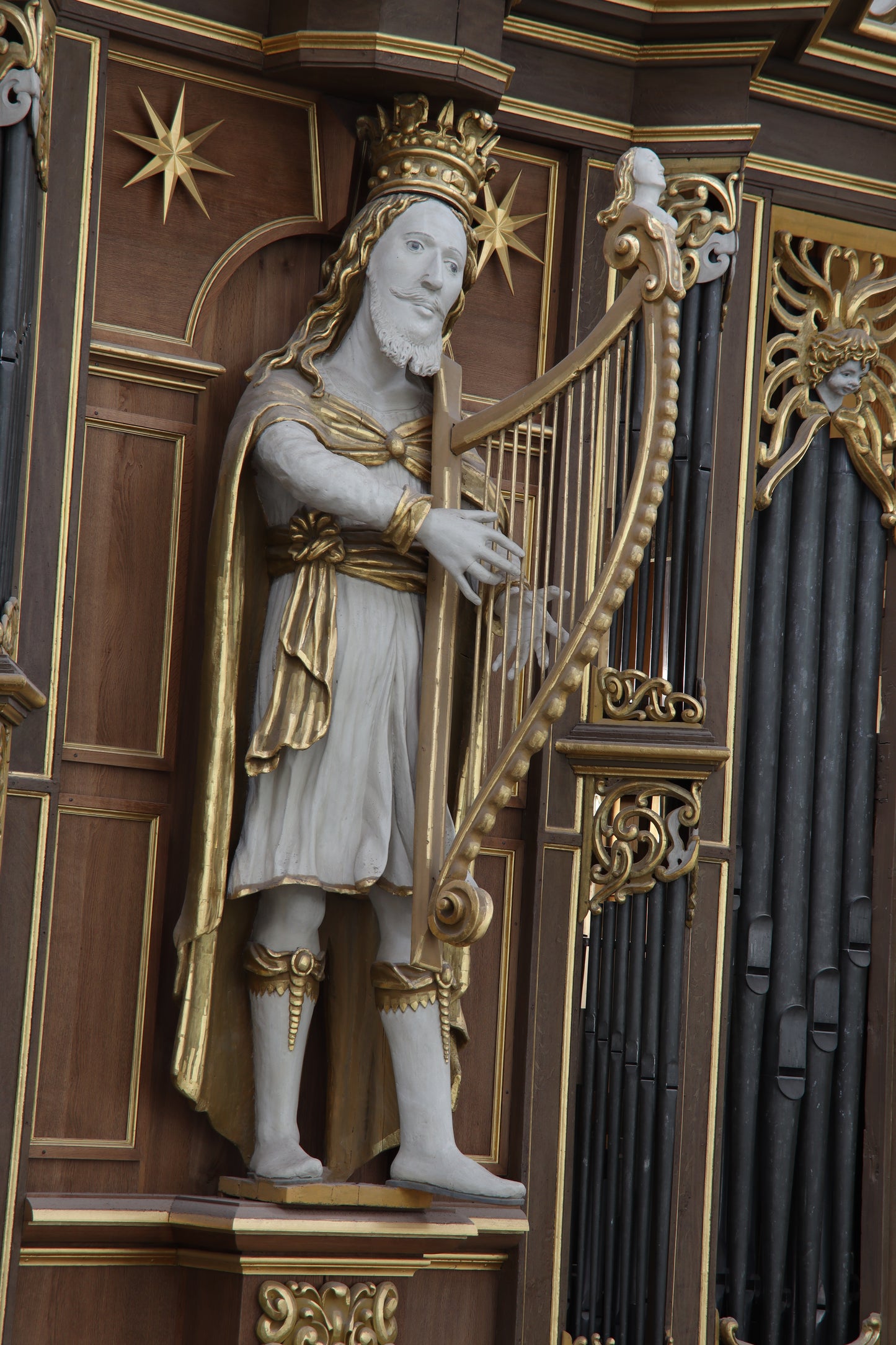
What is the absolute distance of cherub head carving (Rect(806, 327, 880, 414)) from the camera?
4.73m

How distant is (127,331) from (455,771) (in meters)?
1.06

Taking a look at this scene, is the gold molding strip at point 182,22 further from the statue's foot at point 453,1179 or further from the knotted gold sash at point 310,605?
the statue's foot at point 453,1179

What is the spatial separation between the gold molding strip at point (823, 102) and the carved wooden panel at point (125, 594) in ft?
5.05

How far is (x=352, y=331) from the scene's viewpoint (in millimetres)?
4215

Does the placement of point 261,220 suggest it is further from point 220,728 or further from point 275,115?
point 220,728

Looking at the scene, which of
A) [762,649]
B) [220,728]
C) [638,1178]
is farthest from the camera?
[762,649]

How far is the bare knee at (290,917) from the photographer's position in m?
3.97

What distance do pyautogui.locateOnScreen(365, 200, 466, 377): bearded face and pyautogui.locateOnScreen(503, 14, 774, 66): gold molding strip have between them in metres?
0.59

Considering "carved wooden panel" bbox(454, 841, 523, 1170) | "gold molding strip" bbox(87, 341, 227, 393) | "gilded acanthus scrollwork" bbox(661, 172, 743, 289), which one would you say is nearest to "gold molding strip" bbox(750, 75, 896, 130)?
"gilded acanthus scrollwork" bbox(661, 172, 743, 289)

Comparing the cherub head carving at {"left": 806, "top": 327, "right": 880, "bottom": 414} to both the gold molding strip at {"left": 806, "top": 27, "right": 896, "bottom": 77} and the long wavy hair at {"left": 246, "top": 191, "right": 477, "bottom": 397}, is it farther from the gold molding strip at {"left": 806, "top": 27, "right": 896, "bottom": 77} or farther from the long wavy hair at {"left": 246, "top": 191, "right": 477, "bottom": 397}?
the long wavy hair at {"left": 246, "top": 191, "right": 477, "bottom": 397}

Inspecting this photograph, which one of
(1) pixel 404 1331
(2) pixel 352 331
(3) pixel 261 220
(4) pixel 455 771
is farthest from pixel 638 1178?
(3) pixel 261 220

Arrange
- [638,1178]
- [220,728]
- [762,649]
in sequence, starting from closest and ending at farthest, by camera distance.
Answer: [220,728]
[638,1178]
[762,649]

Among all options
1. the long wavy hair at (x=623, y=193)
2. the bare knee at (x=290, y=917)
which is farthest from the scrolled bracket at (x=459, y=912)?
the long wavy hair at (x=623, y=193)

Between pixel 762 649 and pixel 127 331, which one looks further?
pixel 762 649
